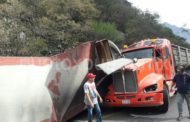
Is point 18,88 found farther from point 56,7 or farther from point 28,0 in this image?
point 56,7

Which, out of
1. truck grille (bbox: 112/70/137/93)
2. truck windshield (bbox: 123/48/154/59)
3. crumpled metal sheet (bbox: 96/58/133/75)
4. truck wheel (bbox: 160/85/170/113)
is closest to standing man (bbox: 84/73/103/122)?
crumpled metal sheet (bbox: 96/58/133/75)

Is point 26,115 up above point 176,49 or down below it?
below

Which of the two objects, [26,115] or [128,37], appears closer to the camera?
[26,115]

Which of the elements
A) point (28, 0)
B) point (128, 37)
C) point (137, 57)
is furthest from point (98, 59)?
point (128, 37)

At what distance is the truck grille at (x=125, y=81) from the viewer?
1353 centimetres

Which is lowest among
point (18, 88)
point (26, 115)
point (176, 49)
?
point (26, 115)

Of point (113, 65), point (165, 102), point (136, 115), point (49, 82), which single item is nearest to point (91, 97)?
point (49, 82)

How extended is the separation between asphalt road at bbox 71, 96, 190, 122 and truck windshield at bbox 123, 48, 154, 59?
2018 millimetres

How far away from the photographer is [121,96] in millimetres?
13539

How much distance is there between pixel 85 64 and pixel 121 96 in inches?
69.4

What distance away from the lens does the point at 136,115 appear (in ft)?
44.5

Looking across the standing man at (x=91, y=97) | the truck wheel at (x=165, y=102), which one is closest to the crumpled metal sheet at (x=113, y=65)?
the standing man at (x=91, y=97)

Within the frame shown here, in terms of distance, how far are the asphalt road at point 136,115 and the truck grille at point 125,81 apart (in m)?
0.89

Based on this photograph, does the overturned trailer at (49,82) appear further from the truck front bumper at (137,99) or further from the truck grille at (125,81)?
the truck front bumper at (137,99)
